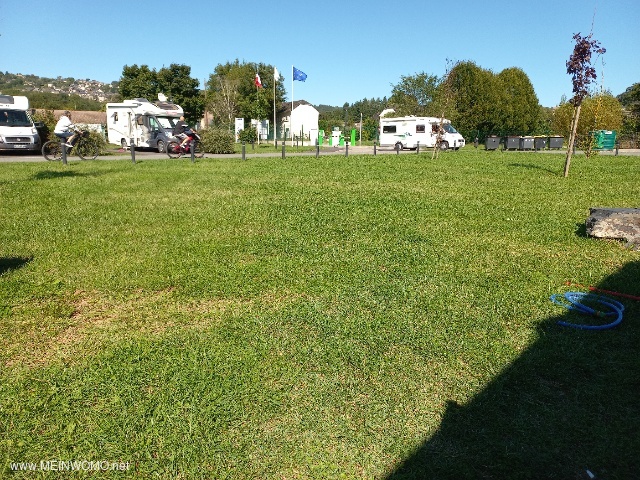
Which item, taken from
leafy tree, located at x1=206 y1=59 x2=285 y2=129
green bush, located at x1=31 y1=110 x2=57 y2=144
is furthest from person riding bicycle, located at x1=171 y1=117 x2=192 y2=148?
leafy tree, located at x1=206 y1=59 x2=285 y2=129

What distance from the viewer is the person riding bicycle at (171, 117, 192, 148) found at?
21.7m

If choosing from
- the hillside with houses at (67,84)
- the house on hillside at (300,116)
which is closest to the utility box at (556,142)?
the house on hillside at (300,116)

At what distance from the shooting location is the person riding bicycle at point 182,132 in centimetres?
2174

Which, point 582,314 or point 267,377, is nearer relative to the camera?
point 267,377

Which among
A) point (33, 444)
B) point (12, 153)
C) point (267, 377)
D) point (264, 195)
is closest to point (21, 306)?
point (33, 444)

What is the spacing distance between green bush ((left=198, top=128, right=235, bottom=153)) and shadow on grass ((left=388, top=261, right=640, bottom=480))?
24.5 m

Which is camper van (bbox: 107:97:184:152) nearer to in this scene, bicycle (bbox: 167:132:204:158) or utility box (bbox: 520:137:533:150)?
bicycle (bbox: 167:132:204:158)

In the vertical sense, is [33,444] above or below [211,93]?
below

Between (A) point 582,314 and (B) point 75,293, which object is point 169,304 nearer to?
(B) point 75,293

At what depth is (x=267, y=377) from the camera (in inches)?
128

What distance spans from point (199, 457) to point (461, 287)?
331cm

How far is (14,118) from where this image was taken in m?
22.0

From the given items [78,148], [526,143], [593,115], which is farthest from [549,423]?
[593,115]

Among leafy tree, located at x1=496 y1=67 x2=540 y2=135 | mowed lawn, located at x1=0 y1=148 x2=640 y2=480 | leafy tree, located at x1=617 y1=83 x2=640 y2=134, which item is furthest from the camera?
leafy tree, located at x1=496 y1=67 x2=540 y2=135
